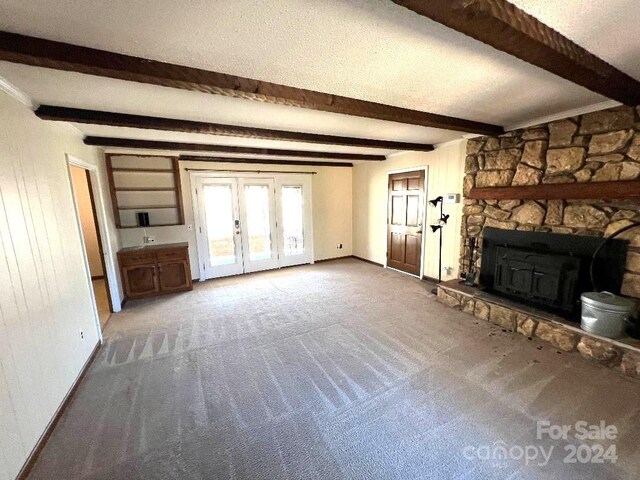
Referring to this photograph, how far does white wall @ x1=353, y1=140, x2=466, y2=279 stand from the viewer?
4051 millimetres

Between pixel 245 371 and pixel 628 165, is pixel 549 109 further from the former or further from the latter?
pixel 245 371

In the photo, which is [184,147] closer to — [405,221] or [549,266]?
[405,221]

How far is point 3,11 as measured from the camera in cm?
106

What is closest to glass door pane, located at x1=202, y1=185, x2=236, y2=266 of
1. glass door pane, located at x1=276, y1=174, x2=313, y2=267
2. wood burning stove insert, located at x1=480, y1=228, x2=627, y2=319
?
glass door pane, located at x1=276, y1=174, x2=313, y2=267

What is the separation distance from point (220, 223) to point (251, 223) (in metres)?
0.59

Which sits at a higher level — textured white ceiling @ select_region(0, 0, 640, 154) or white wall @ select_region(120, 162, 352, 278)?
textured white ceiling @ select_region(0, 0, 640, 154)

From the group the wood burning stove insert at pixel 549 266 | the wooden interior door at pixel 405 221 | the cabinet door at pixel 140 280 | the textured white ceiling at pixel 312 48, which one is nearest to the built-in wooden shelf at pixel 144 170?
the cabinet door at pixel 140 280

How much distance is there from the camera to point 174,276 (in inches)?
171

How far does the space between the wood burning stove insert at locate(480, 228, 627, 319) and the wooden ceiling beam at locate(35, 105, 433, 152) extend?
2140 mm

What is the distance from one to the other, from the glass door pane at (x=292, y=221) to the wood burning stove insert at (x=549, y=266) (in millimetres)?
3608

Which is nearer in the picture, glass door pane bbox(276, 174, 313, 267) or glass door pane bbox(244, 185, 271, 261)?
glass door pane bbox(244, 185, 271, 261)

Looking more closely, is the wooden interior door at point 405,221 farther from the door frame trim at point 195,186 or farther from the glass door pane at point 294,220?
the door frame trim at point 195,186

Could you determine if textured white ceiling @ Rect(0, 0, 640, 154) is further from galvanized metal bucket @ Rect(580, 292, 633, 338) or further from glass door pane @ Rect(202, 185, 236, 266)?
glass door pane @ Rect(202, 185, 236, 266)

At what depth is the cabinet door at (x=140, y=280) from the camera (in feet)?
13.0
